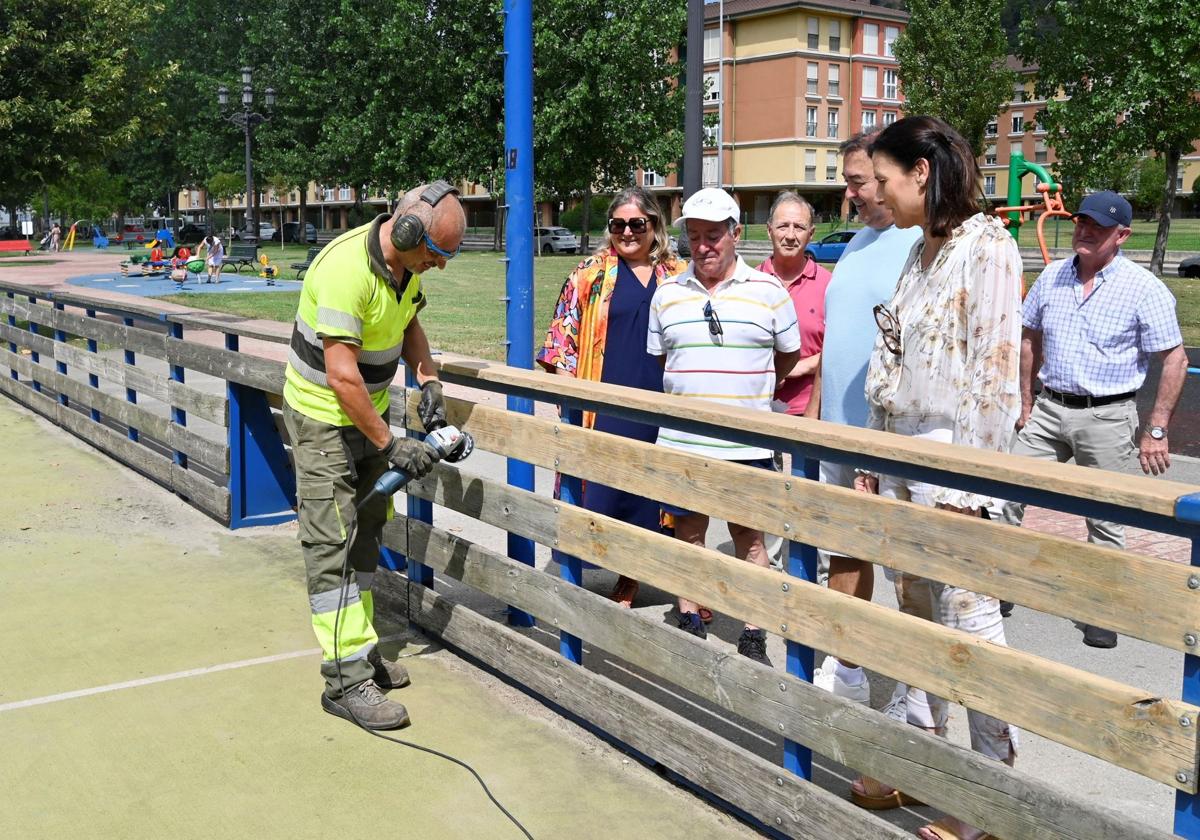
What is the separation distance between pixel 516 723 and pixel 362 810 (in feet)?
2.57

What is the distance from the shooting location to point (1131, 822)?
2.50 metres

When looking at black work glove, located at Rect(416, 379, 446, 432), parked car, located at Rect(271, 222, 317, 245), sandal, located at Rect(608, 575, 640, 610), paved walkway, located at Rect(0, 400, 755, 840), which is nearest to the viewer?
paved walkway, located at Rect(0, 400, 755, 840)

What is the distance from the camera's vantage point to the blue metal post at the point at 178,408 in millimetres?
7681

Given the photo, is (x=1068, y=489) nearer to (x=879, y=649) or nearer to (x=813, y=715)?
(x=879, y=649)

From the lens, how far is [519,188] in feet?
18.4

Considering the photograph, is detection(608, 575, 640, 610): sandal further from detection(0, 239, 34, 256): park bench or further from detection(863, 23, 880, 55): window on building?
detection(863, 23, 880, 55): window on building

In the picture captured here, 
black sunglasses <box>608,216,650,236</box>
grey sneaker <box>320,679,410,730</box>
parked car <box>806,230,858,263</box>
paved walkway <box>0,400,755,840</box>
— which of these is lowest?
paved walkway <box>0,400,755,840</box>

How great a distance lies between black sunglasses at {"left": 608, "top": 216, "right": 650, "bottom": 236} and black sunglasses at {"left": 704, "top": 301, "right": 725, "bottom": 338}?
77 cm

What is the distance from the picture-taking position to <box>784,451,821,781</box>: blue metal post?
3326 mm

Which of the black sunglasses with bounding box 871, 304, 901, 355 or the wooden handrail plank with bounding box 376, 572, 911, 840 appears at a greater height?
the black sunglasses with bounding box 871, 304, 901, 355

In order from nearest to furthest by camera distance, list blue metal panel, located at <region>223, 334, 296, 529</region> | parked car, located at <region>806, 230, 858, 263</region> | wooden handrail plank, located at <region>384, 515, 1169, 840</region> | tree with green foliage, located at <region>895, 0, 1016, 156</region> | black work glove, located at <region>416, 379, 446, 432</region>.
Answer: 1. wooden handrail plank, located at <region>384, 515, 1169, 840</region>
2. black work glove, located at <region>416, 379, 446, 432</region>
3. blue metal panel, located at <region>223, 334, 296, 529</region>
4. parked car, located at <region>806, 230, 858, 263</region>
5. tree with green foliage, located at <region>895, 0, 1016, 156</region>

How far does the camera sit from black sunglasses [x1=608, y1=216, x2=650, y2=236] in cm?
543

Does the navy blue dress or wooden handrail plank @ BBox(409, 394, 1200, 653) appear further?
the navy blue dress

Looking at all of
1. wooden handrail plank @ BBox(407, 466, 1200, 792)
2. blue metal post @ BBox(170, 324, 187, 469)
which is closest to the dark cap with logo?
wooden handrail plank @ BBox(407, 466, 1200, 792)
